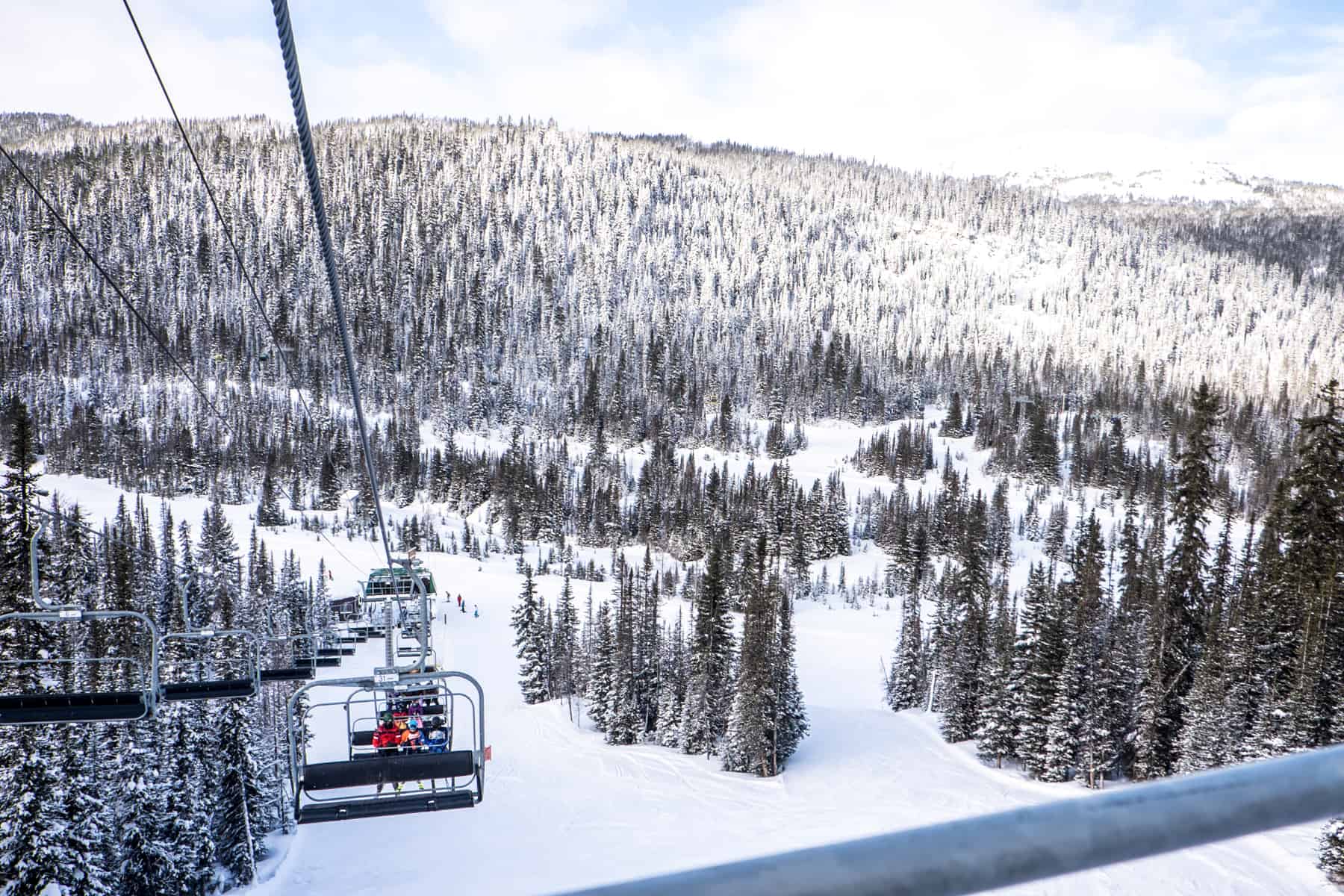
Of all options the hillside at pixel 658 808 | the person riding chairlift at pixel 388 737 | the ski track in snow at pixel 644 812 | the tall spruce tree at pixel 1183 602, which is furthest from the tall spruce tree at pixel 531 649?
the person riding chairlift at pixel 388 737

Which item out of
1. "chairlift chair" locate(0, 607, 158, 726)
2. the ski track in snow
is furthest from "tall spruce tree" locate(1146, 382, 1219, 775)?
"chairlift chair" locate(0, 607, 158, 726)

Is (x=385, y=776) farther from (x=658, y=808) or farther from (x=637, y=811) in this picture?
(x=658, y=808)

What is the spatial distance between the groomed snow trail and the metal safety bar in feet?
62.9

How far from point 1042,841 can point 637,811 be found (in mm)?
39960

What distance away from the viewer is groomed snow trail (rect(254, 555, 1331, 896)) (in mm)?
30922

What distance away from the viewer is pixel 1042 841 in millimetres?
723

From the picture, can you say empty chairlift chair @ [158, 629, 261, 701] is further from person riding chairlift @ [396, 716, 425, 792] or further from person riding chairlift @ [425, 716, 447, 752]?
person riding chairlift @ [396, 716, 425, 792]

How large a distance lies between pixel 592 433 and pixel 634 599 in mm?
94877

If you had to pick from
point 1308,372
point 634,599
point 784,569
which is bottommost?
point 784,569

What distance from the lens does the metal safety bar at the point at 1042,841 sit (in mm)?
685

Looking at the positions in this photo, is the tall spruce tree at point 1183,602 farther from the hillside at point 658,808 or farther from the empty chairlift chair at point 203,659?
the empty chairlift chair at point 203,659

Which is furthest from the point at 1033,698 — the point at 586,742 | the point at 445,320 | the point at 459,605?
the point at 445,320

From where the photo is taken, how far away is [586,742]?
5000 centimetres

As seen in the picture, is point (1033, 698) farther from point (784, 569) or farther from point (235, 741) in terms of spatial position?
point (784, 569)
